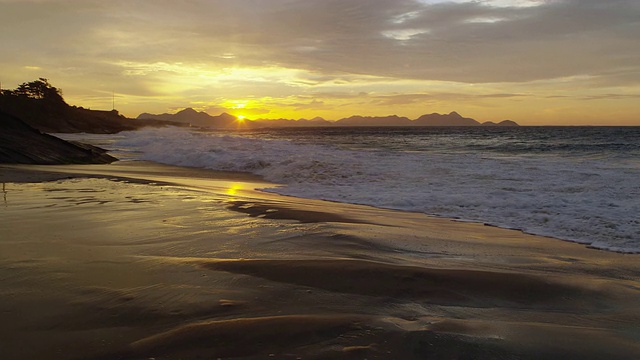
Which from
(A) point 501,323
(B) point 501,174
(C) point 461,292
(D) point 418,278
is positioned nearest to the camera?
(A) point 501,323

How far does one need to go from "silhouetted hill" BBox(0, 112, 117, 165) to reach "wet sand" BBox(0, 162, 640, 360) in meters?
8.95

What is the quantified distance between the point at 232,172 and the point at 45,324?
45.6ft

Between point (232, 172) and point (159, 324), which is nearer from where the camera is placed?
point (159, 324)

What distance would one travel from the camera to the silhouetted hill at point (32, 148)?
13.3m

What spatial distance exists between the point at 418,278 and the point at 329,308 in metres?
1.02

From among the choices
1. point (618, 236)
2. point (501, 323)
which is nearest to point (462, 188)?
point (618, 236)

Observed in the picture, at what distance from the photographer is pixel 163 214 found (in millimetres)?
6016

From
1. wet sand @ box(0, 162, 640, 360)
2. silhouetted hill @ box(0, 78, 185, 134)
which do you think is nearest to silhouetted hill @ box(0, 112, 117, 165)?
wet sand @ box(0, 162, 640, 360)

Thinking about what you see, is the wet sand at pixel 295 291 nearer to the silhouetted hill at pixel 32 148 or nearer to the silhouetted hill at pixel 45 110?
the silhouetted hill at pixel 32 148

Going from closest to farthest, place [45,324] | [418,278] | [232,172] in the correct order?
[45,324] → [418,278] → [232,172]

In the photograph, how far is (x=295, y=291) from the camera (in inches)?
125

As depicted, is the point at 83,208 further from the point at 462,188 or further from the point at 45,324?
the point at 462,188

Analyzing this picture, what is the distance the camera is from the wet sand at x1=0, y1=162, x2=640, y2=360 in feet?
7.61

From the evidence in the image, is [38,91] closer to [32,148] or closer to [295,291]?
[32,148]
